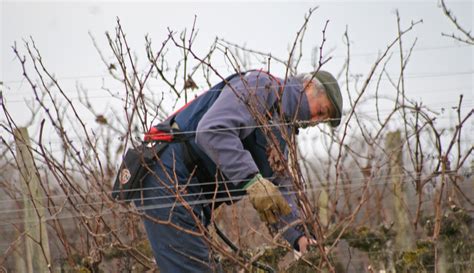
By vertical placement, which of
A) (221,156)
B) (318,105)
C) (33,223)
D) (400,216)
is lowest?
(400,216)

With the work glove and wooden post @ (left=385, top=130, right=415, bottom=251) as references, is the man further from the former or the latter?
wooden post @ (left=385, top=130, right=415, bottom=251)

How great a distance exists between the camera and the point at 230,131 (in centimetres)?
388

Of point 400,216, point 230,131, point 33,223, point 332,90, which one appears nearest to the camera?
point 230,131

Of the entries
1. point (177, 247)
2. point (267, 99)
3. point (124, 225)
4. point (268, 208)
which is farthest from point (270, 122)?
point (124, 225)

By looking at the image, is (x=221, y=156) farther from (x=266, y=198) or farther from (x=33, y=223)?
(x=33, y=223)

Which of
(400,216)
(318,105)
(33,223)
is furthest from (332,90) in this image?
(400,216)

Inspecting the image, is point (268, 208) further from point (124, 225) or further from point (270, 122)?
point (124, 225)

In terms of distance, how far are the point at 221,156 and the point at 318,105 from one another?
0.56m

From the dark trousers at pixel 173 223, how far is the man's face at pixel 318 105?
63cm

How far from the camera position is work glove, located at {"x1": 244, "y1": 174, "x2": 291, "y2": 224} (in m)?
3.83

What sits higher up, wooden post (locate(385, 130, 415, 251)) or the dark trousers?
the dark trousers

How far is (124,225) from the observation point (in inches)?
212

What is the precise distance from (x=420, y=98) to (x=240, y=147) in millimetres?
1948

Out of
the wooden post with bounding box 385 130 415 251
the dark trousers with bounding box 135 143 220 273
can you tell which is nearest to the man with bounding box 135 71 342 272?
the dark trousers with bounding box 135 143 220 273
